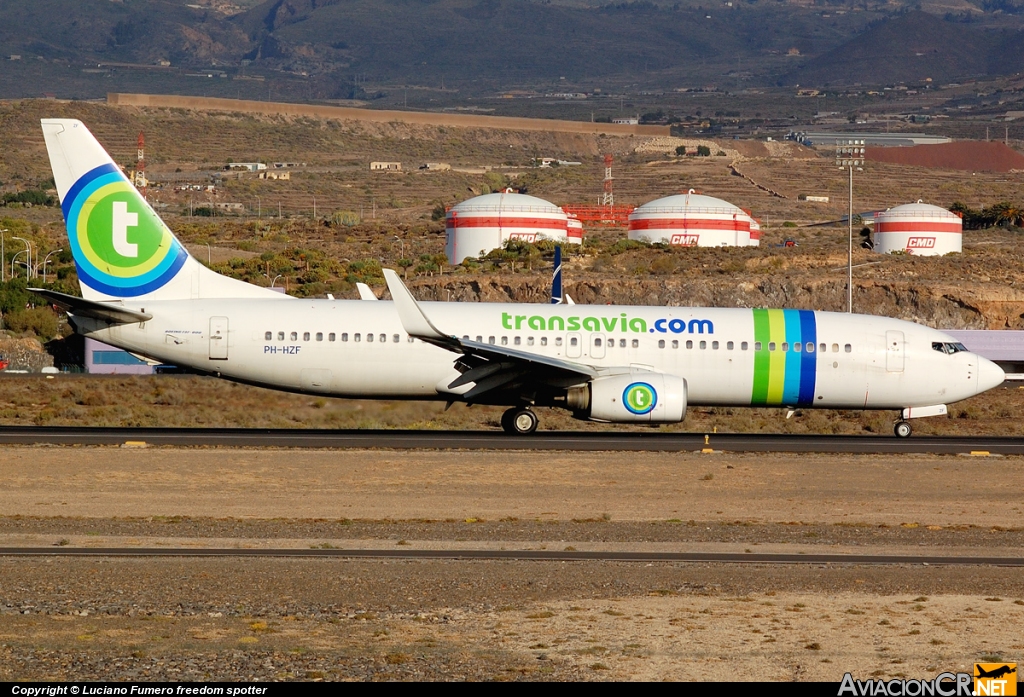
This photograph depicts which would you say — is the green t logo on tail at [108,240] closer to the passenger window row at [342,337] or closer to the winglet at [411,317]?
the passenger window row at [342,337]

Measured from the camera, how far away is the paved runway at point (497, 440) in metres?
30.2

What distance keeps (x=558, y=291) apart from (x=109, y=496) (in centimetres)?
2090

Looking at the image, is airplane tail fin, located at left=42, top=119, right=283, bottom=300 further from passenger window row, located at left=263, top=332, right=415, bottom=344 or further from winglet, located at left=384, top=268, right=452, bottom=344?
winglet, located at left=384, top=268, right=452, bottom=344

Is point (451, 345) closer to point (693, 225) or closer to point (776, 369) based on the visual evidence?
point (776, 369)

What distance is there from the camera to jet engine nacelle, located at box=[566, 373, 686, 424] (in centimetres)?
3089

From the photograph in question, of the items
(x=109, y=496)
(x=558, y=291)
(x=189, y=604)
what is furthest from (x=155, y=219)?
(x=189, y=604)

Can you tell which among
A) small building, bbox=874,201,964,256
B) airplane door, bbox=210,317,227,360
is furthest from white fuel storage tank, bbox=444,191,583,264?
airplane door, bbox=210,317,227,360

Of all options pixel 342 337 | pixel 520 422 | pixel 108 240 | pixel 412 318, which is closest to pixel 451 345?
pixel 412 318

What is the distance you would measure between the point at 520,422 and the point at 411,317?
14.2ft

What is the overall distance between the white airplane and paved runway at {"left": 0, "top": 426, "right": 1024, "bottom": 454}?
90cm

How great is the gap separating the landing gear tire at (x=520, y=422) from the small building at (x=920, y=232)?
63.5m

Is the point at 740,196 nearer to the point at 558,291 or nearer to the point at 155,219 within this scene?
the point at 558,291

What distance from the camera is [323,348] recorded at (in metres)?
32.0

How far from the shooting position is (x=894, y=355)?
109 ft
